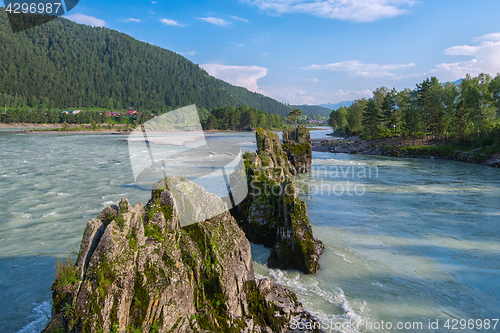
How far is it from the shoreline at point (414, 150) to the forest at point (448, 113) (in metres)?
3.03

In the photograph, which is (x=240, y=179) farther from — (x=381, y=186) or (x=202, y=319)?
(x=381, y=186)

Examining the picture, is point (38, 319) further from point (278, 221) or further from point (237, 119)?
point (237, 119)

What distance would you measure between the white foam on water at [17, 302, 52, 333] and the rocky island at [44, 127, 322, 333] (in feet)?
14.5

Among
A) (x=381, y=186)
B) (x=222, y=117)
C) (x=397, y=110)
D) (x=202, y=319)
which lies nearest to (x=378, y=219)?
(x=381, y=186)

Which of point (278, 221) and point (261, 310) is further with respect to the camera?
point (278, 221)

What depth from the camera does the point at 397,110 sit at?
3469 inches

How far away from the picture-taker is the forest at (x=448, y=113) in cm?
5428

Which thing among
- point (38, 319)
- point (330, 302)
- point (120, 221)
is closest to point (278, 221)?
point (330, 302)

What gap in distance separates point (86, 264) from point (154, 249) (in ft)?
4.63

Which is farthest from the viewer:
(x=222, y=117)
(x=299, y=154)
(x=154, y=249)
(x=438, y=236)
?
(x=222, y=117)

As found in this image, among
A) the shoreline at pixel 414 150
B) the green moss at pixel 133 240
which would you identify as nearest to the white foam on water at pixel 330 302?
the green moss at pixel 133 240

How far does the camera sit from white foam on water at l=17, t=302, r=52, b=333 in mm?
8516

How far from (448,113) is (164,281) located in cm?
7685

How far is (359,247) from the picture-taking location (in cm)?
1584
